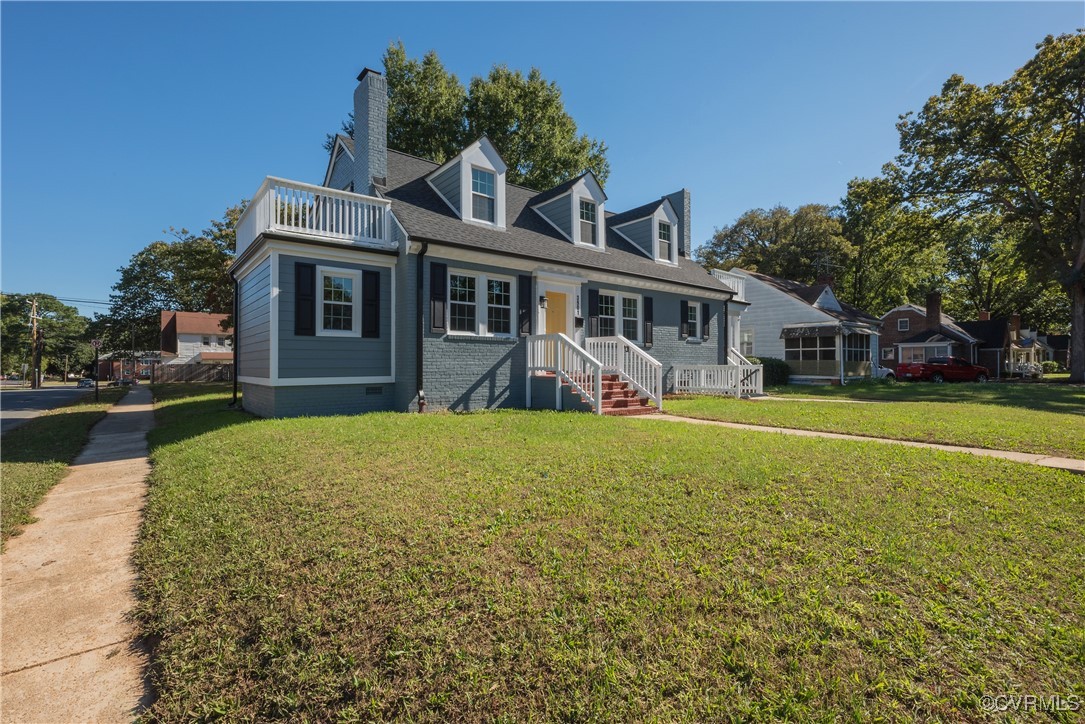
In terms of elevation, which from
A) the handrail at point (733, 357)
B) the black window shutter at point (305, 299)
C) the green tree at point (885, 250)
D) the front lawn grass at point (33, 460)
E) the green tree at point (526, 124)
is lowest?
the front lawn grass at point (33, 460)

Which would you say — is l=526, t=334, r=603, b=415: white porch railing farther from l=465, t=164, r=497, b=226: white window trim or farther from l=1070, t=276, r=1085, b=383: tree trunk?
l=1070, t=276, r=1085, b=383: tree trunk

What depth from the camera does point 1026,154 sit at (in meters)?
22.9

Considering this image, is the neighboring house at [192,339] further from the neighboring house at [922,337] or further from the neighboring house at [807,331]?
the neighboring house at [922,337]

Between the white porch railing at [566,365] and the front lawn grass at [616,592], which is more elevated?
the white porch railing at [566,365]

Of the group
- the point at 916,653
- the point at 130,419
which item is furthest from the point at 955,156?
the point at 130,419

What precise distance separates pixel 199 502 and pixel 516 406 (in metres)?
7.56

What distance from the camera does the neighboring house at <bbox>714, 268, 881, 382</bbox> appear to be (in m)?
25.0

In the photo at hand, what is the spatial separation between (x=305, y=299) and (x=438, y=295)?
272 cm

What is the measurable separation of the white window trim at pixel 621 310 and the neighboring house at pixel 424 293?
5 cm

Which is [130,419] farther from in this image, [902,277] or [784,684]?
[902,277]

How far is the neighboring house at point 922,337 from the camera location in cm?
3269

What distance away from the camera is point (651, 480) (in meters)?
4.75

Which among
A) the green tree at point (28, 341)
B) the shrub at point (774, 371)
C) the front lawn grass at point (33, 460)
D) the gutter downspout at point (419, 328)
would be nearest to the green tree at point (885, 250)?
the shrub at point (774, 371)

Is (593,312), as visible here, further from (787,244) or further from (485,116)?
(787,244)
